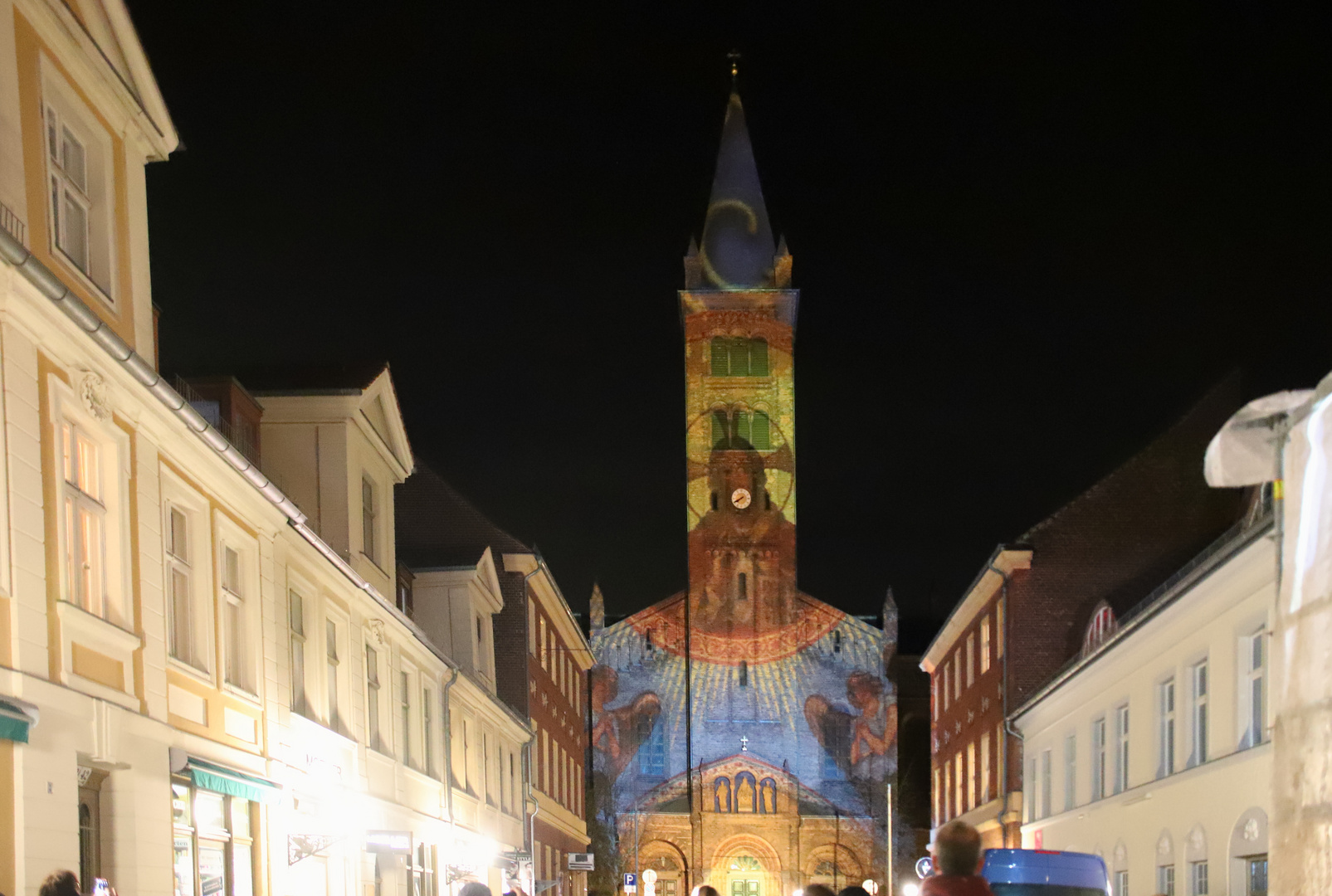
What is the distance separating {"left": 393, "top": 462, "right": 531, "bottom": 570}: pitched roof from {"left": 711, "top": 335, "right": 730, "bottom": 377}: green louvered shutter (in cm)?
3413

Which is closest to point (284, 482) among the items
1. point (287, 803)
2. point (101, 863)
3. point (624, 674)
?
point (287, 803)

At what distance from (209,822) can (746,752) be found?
5607 centimetres

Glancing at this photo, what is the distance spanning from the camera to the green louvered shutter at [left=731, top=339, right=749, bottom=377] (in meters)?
70.8

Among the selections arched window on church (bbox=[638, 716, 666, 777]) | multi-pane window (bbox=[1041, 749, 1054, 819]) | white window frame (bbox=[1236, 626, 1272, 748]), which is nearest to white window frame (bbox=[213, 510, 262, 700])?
white window frame (bbox=[1236, 626, 1272, 748])

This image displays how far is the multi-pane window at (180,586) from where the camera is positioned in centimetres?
1174

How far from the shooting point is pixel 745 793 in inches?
2594

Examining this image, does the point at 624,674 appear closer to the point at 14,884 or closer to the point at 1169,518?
the point at 1169,518

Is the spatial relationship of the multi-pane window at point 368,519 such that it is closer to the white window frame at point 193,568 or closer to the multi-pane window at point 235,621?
the multi-pane window at point 235,621

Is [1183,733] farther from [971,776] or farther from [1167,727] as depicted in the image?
[971,776]

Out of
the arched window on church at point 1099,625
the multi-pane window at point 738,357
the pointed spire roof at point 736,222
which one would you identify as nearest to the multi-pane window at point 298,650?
the arched window on church at point 1099,625

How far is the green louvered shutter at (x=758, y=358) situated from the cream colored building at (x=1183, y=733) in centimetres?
4399

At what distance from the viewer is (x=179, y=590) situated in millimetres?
12031

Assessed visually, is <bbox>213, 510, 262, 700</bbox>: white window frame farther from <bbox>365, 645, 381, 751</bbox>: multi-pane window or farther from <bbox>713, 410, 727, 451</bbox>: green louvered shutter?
<bbox>713, 410, 727, 451</bbox>: green louvered shutter

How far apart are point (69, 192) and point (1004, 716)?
87.9 ft
